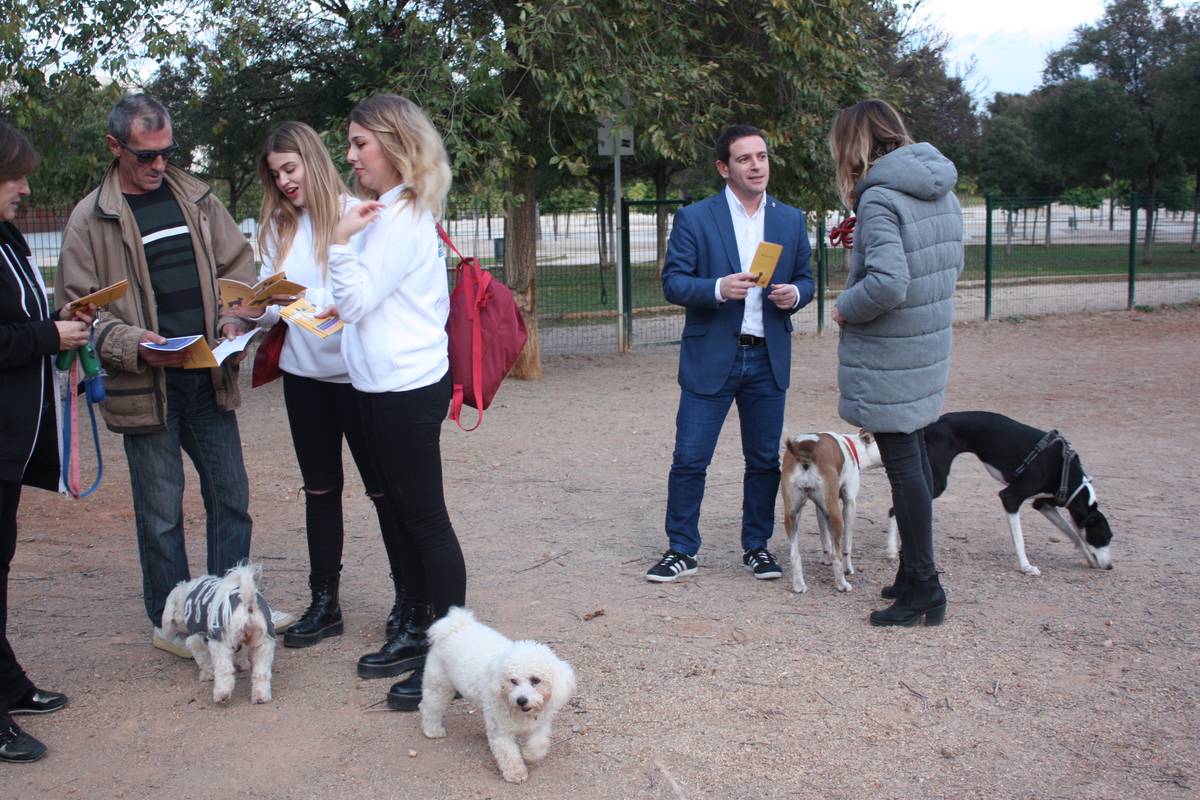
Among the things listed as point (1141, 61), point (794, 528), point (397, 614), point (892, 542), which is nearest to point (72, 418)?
point (397, 614)

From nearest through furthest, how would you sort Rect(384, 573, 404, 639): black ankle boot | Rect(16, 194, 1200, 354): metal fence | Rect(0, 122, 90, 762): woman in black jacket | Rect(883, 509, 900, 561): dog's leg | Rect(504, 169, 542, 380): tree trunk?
Rect(0, 122, 90, 762): woman in black jacket
Rect(384, 573, 404, 639): black ankle boot
Rect(883, 509, 900, 561): dog's leg
Rect(504, 169, 542, 380): tree trunk
Rect(16, 194, 1200, 354): metal fence

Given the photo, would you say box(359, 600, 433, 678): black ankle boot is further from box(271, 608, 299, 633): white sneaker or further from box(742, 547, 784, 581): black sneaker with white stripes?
box(742, 547, 784, 581): black sneaker with white stripes

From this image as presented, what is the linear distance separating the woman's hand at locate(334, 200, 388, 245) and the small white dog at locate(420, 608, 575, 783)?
1225 millimetres

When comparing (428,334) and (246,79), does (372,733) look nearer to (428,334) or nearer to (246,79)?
(428,334)

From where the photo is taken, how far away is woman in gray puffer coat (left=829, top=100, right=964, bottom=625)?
4102mm

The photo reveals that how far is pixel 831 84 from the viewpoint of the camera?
10586 mm

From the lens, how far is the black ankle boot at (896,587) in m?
4.41

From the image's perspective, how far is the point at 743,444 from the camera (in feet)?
16.4

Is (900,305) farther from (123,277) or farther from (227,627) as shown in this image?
(123,277)

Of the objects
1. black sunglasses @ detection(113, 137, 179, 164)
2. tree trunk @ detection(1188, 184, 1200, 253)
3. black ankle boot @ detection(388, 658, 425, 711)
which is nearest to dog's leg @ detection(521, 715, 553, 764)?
black ankle boot @ detection(388, 658, 425, 711)

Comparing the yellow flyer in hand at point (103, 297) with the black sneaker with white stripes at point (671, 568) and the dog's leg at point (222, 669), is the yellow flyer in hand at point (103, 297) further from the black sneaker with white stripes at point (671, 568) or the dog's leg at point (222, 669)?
the black sneaker with white stripes at point (671, 568)

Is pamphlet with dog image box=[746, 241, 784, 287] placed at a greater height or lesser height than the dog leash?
greater

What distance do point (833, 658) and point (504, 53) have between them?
636 cm

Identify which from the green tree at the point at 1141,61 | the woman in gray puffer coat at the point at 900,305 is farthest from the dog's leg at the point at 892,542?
the green tree at the point at 1141,61
